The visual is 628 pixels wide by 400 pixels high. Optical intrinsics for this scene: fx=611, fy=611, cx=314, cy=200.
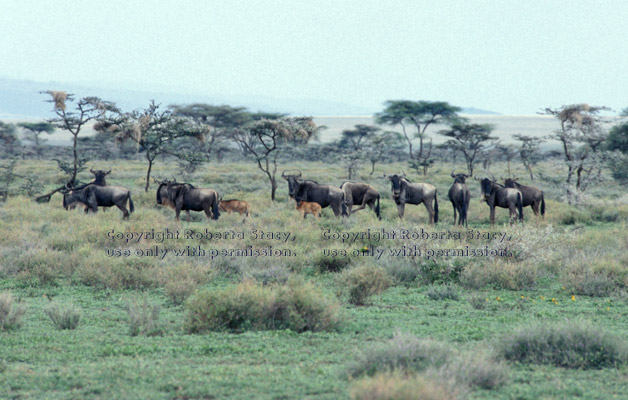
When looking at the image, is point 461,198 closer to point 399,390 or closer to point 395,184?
point 395,184

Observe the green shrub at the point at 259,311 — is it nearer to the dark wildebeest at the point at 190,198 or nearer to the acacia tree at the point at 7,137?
the dark wildebeest at the point at 190,198

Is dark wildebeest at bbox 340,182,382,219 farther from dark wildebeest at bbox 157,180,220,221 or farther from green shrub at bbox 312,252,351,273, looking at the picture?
green shrub at bbox 312,252,351,273

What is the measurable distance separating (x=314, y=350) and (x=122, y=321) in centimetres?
291

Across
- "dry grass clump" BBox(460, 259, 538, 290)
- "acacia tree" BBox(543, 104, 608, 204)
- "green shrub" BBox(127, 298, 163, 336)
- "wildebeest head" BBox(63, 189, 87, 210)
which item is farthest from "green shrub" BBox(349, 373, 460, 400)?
"acacia tree" BBox(543, 104, 608, 204)

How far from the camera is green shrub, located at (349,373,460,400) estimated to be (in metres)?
4.11

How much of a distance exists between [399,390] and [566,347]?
279cm

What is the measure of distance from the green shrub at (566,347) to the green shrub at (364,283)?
120 inches

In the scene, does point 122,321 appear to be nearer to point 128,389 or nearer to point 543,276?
point 128,389

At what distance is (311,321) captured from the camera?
7379mm

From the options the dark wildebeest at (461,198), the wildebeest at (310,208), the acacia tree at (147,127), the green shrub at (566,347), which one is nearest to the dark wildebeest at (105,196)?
the wildebeest at (310,208)

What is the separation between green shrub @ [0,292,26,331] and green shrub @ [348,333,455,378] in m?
4.36

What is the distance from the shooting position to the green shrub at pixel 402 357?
5.31 metres

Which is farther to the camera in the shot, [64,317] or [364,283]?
[364,283]

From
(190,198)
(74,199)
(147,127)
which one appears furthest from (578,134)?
(74,199)
